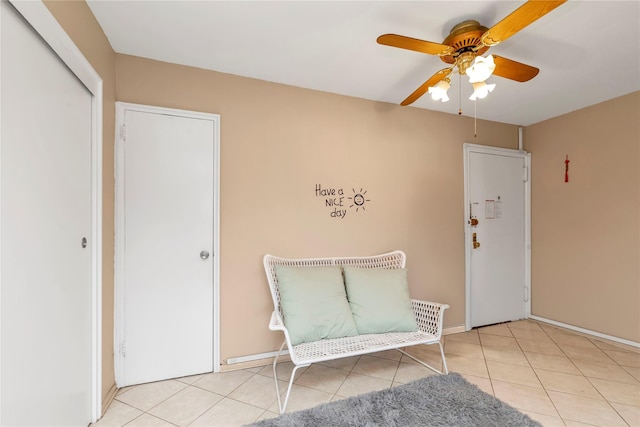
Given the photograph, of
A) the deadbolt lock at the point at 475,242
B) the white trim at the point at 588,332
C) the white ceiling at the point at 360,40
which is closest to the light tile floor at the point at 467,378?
the white trim at the point at 588,332

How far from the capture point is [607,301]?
288cm

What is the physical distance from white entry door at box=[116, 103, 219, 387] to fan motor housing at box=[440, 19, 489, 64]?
1.67m

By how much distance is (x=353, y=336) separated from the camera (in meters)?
2.16

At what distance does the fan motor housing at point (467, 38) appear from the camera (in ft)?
5.25

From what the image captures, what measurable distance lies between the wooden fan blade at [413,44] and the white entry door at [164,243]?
140 cm

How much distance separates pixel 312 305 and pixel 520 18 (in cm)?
192

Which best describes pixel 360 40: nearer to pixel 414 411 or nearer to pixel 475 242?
pixel 414 411

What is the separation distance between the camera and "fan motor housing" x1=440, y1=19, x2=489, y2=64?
1.60m

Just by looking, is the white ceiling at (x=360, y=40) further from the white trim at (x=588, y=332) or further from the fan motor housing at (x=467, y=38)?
the white trim at (x=588, y=332)

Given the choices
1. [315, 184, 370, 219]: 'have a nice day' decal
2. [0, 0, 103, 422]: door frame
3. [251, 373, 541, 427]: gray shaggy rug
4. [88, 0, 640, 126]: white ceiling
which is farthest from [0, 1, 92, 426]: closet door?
[315, 184, 370, 219]: 'have a nice day' decal

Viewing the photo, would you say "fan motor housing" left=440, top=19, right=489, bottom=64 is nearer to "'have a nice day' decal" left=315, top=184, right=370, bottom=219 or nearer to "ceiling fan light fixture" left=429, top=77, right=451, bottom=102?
"ceiling fan light fixture" left=429, top=77, right=451, bottom=102

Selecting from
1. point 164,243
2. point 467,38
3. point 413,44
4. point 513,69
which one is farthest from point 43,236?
point 513,69

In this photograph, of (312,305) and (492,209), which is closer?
(312,305)

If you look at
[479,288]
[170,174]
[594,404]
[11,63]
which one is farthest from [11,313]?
[479,288]
